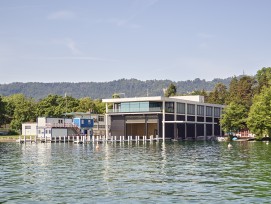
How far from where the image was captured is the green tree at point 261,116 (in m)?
113

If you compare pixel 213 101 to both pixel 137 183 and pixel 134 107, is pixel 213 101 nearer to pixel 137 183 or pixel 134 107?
pixel 134 107

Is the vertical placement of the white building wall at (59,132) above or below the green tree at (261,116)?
below

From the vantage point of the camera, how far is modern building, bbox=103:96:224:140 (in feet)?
418

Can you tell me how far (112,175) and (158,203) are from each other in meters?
13.3

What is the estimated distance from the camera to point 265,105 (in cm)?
11556

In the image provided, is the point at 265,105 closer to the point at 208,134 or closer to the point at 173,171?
the point at 208,134

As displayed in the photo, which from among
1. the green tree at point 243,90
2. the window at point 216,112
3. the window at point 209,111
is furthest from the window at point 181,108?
the green tree at point 243,90

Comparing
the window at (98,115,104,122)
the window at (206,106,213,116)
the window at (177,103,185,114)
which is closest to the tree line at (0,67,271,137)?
the window at (206,106,213,116)

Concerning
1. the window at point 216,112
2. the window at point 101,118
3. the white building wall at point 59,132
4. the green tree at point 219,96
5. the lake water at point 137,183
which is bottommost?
the lake water at point 137,183

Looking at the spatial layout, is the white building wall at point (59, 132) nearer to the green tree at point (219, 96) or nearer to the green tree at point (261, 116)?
the green tree at point (261, 116)

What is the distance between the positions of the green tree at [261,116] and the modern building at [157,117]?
2073 centimetres

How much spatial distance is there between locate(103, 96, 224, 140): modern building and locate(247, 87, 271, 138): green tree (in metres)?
20.7

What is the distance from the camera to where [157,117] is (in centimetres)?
12706

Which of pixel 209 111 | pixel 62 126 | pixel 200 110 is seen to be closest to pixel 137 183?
pixel 62 126
